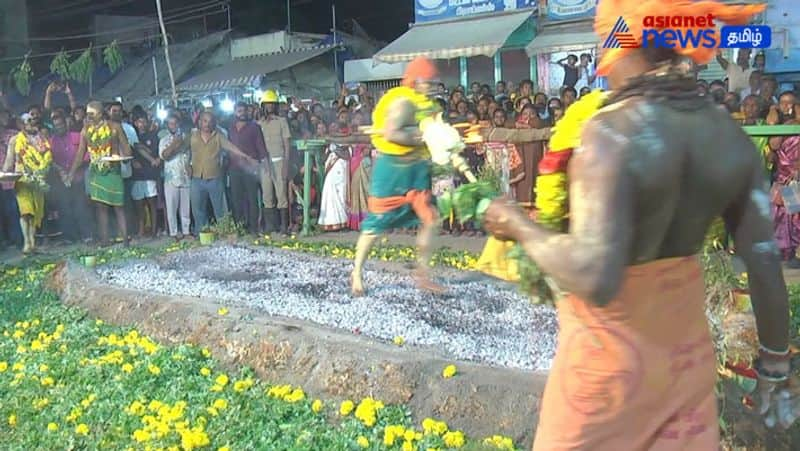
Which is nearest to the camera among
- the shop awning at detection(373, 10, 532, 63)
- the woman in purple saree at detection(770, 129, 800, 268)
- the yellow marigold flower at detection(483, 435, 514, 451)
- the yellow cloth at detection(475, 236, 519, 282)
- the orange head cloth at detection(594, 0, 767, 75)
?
the orange head cloth at detection(594, 0, 767, 75)

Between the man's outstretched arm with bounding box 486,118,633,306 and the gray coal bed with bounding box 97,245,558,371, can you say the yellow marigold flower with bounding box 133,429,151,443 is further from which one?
the man's outstretched arm with bounding box 486,118,633,306

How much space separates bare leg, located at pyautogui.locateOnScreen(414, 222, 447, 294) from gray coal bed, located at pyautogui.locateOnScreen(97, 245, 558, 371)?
0.30 feet

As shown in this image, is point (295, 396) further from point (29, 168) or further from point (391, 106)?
point (29, 168)

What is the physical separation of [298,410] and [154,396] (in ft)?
3.67

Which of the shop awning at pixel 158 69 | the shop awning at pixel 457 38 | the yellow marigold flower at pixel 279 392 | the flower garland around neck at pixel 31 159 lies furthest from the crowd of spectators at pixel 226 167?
the shop awning at pixel 158 69

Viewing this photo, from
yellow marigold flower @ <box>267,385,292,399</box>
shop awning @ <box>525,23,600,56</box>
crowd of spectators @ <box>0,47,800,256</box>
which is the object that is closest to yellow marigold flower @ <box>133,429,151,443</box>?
yellow marigold flower @ <box>267,385,292,399</box>

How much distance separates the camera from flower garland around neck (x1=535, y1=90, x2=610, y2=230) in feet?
8.18

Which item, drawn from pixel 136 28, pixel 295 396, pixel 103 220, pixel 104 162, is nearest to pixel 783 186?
pixel 295 396

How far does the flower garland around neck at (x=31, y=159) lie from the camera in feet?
39.9

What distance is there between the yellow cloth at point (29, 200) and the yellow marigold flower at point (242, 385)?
788 cm

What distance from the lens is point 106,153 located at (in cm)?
Result: 1227

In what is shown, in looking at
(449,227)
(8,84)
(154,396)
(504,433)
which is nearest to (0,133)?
(449,227)

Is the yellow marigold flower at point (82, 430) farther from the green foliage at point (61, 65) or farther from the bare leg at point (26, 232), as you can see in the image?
the green foliage at point (61, 65)

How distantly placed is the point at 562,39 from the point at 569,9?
0.76 m
